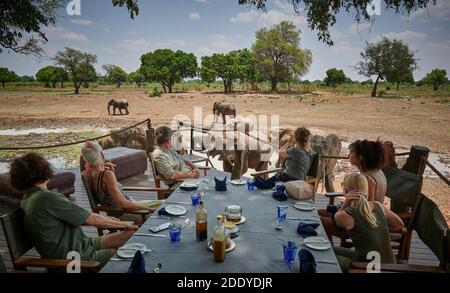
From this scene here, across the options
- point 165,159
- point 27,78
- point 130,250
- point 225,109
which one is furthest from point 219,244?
point 27,78

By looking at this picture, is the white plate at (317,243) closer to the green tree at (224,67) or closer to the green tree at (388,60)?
the green tree at (388,60)

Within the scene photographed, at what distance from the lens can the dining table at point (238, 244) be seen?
2.03 m

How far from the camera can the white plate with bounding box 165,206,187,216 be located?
9.32 feet

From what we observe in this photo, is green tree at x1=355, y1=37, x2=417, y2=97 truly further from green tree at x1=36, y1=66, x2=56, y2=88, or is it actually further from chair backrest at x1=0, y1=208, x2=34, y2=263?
green tree at x1=36, y1=66, x2=56, y2=88

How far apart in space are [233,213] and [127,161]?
408 cm

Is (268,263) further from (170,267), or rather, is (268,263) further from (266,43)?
(266,43)

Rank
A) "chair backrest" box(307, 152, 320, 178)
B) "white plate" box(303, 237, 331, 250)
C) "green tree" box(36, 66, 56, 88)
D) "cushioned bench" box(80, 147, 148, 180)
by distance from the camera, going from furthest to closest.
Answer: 1. "green tree" box(36, 66, 56, 88)
2. "cushioned bench" box(80, 147, 148, 180)
3. "chair backrest" box(307, 152, 320, 178)
4. "white plate" box(303, 237, 331, 250)

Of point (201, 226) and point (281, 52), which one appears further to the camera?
point (281, 52)

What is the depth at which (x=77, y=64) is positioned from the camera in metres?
45.9

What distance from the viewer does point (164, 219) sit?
278 centimetres

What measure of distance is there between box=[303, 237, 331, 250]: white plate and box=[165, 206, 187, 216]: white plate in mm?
1099

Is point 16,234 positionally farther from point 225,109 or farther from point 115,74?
point 115,74

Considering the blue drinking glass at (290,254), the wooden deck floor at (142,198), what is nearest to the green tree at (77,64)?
the wooden deck floor at (142,198)

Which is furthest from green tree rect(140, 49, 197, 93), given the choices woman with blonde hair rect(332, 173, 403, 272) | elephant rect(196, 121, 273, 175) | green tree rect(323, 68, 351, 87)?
woman with blonde hair rect(332, 173, 403, 272)
